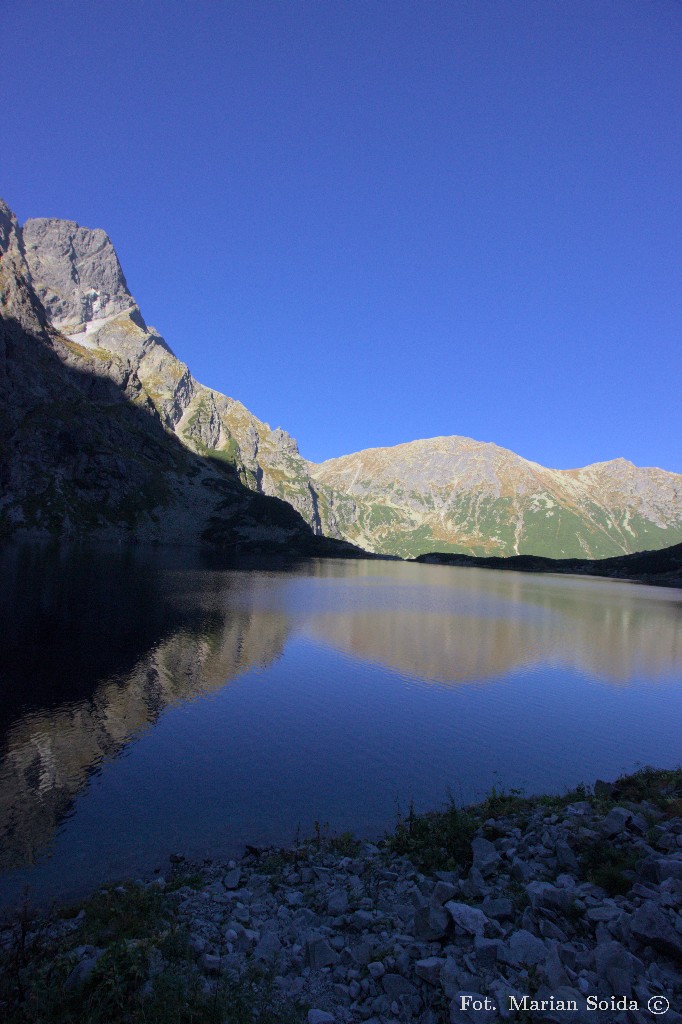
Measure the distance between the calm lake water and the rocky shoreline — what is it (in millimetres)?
4498

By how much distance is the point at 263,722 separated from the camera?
3675 cm

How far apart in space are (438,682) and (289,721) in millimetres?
18865

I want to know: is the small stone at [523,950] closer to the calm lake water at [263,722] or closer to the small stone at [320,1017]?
the small stone at [320,1017]

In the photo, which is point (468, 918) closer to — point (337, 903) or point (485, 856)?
point (337, 903)

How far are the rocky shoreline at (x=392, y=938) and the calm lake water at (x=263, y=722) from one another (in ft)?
14.8

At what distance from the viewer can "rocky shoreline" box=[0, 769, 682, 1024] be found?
36.0 feet

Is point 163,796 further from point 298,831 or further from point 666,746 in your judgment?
point 666,746

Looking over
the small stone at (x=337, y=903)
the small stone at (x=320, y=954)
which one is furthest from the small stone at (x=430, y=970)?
the small stone at (x=337, y=903)

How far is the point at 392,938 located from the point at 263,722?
2464 centimetres

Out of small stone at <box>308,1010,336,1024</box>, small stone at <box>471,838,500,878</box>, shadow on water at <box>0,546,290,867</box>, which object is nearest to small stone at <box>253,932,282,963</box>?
small stone at <box>308,1010,336,1024</box>

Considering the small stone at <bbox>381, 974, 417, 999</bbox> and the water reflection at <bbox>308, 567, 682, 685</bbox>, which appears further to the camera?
the water reflection at <bbox>308, 567, 682, 685</bbox>

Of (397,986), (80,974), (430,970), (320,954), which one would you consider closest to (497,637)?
(320,954)

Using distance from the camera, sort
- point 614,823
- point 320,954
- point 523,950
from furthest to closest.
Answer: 1. point 614,823
2. point 320,954
3. point 523,950

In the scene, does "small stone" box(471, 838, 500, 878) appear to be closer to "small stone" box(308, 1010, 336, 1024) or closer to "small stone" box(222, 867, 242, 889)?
"small stone" box(308, 1010, 336, 1024)
